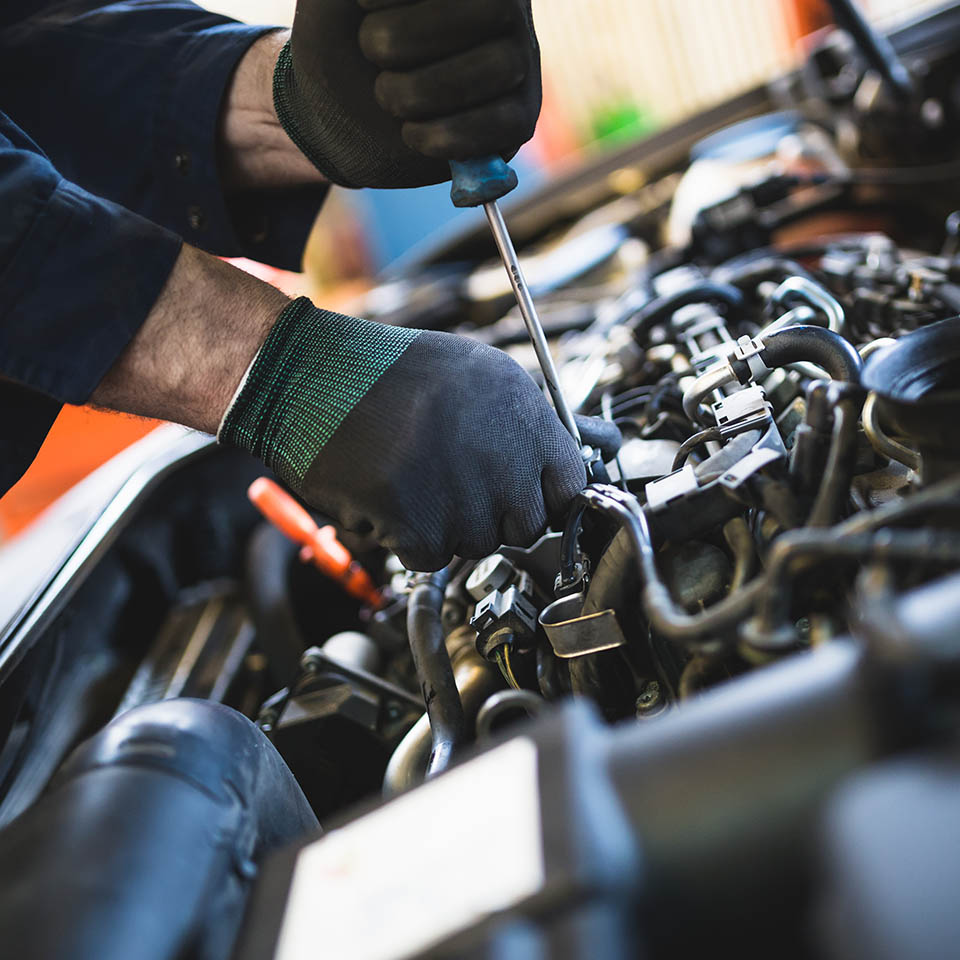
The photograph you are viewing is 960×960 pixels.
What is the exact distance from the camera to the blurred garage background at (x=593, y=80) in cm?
584

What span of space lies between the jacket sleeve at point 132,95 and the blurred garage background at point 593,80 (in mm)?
4608

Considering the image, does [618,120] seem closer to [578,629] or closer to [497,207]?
[497,207]

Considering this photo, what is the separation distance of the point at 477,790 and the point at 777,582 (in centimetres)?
18

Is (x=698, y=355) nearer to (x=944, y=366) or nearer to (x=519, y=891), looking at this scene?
(x=944, y=366)

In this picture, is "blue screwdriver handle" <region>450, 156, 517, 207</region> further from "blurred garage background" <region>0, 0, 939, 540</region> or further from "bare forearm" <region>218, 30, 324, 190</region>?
"blurred garage background" <region>0, 0, 939, 540</region>

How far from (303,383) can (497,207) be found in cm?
22

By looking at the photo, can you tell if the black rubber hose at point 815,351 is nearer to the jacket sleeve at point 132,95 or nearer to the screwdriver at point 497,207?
the screwdriver at point 497,207

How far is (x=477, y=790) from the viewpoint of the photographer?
436 mm

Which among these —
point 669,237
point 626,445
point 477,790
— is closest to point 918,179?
point 669,237

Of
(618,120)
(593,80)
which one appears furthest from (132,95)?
(593,80)

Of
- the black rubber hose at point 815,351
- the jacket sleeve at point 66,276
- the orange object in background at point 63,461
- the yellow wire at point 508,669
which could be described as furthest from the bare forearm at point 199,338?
the orange object in background at point 63,461

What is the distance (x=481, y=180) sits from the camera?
2.46 ft

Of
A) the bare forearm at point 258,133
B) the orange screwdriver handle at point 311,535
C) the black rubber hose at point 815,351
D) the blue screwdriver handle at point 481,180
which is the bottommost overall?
the orange screwdriver handle at point 311,535

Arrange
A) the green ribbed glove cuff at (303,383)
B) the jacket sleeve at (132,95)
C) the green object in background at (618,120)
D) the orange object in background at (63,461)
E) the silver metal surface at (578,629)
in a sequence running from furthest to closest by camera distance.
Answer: the green object in background at (618,120) → the orange object in background at (63,461) → the jacket sleeve at (132,95) → the green ribbed glove cuff at (303,383) → the silver metal surface at (578,629)
